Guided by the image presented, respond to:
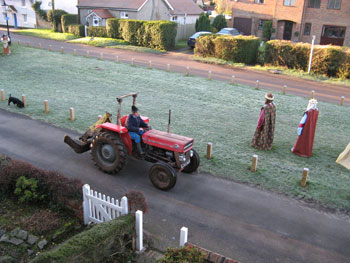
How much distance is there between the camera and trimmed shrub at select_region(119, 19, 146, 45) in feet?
114

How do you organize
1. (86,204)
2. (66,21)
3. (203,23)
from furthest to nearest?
1. (66,21)
2. (203,23)
3. (86,204)

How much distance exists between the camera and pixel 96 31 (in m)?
38.7

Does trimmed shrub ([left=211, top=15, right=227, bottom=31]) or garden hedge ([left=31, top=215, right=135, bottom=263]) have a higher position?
trimmed shrub ([left=211, top=15, right=227, bottom=31])

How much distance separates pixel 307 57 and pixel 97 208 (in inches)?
950

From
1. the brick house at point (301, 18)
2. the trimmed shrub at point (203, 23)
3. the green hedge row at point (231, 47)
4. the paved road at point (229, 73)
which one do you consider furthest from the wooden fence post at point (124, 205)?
the trimmed shrub at point (203, 23)

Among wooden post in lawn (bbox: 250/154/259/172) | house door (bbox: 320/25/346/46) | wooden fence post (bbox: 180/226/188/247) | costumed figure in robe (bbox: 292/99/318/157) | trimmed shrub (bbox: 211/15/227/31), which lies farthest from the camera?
trimmed shrub (bbox: 211/15/227/31)

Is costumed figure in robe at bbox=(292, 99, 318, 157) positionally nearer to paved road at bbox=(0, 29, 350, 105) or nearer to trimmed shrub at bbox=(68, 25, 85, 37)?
paved road at bbox=(0, 29, 350, 105)

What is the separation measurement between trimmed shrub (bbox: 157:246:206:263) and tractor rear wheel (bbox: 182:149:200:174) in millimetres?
4469

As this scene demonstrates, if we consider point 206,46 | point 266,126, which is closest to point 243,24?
point 206,46

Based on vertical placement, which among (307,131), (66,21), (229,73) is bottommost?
(307,131)

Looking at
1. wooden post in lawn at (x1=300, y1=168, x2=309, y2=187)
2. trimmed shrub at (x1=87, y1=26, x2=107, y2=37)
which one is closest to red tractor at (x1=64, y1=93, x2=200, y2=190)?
wooden post in lawn at (x1=300, y1=168, x2=309, y2=187)

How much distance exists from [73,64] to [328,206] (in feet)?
67.7

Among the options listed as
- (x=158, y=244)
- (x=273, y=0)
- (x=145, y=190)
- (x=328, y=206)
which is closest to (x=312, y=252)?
(x=328, y=206)

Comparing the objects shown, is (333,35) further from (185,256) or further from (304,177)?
(185,256)
